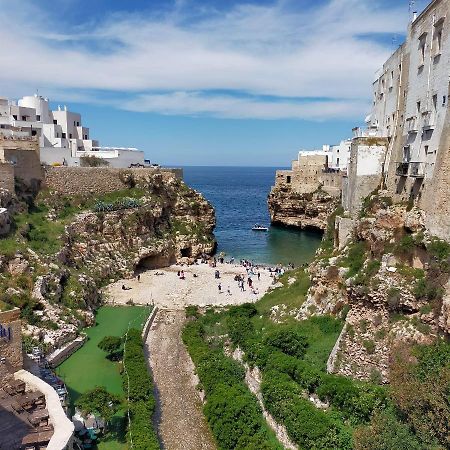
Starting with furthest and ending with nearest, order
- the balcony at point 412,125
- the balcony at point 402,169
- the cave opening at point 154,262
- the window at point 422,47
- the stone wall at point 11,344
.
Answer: the cave opening at point 154,262, the balcony at point 402,169, the balcony at point 412,125, the window at point 422,47, the stone wall at point 11,344

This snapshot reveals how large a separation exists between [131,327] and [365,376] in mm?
14227

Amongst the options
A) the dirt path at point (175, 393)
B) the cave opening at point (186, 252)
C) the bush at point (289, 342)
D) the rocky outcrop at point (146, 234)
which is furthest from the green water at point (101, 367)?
the cave opening at point (186, 252)

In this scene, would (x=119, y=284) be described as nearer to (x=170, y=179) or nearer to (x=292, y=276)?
(x=292, y=276)

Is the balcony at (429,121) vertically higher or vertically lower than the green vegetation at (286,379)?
higher

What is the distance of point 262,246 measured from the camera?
5438cm

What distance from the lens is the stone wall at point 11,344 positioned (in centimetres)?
1466

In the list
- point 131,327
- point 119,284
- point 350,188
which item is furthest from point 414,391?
point 119,284

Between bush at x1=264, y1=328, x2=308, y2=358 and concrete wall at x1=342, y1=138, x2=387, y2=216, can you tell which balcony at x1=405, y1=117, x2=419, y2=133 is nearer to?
concrete wall at x1=342, y1=138, x2=387, y2=216

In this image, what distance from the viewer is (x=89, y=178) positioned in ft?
143

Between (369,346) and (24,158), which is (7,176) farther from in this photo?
(369,346)

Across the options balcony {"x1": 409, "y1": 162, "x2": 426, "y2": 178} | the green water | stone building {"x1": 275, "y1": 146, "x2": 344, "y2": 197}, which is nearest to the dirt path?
the green water

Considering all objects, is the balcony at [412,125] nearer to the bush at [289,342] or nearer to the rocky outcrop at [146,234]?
the bush at [289,342]

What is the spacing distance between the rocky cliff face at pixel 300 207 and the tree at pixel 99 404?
46.3m

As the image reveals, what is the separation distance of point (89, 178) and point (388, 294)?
33377 mm
